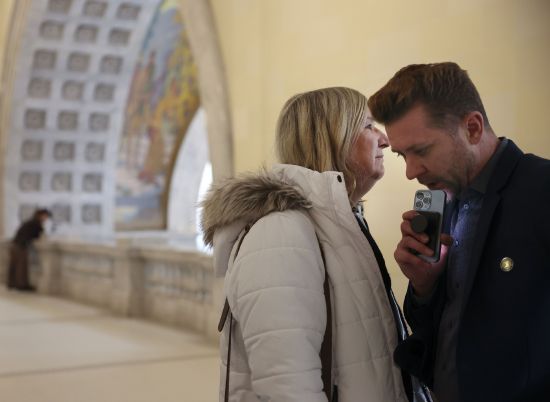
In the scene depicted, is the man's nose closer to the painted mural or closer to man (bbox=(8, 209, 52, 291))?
man (bbox=(8, 209, 52, 291))

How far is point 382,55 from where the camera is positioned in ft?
17.0

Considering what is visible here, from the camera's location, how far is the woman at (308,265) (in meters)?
1.84

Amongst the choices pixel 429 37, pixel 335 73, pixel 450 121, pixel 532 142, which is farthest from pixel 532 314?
pixel 335 73

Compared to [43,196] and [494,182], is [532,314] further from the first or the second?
[43,196]

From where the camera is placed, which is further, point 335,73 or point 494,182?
point 335,73

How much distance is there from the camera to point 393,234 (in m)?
5.09

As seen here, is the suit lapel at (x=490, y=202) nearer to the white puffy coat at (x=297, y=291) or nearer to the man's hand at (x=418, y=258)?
the man's hand at (x=418, y=258)

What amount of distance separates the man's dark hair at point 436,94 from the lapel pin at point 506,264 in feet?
1.07

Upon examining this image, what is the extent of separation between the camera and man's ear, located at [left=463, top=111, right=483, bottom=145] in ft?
5.81

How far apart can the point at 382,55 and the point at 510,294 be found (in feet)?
12.2

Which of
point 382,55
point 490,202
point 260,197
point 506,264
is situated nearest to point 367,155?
point 260,197

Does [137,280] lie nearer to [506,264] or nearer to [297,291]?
[297,291]

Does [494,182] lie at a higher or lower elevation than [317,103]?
lower

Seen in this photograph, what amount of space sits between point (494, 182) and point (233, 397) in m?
0.85
